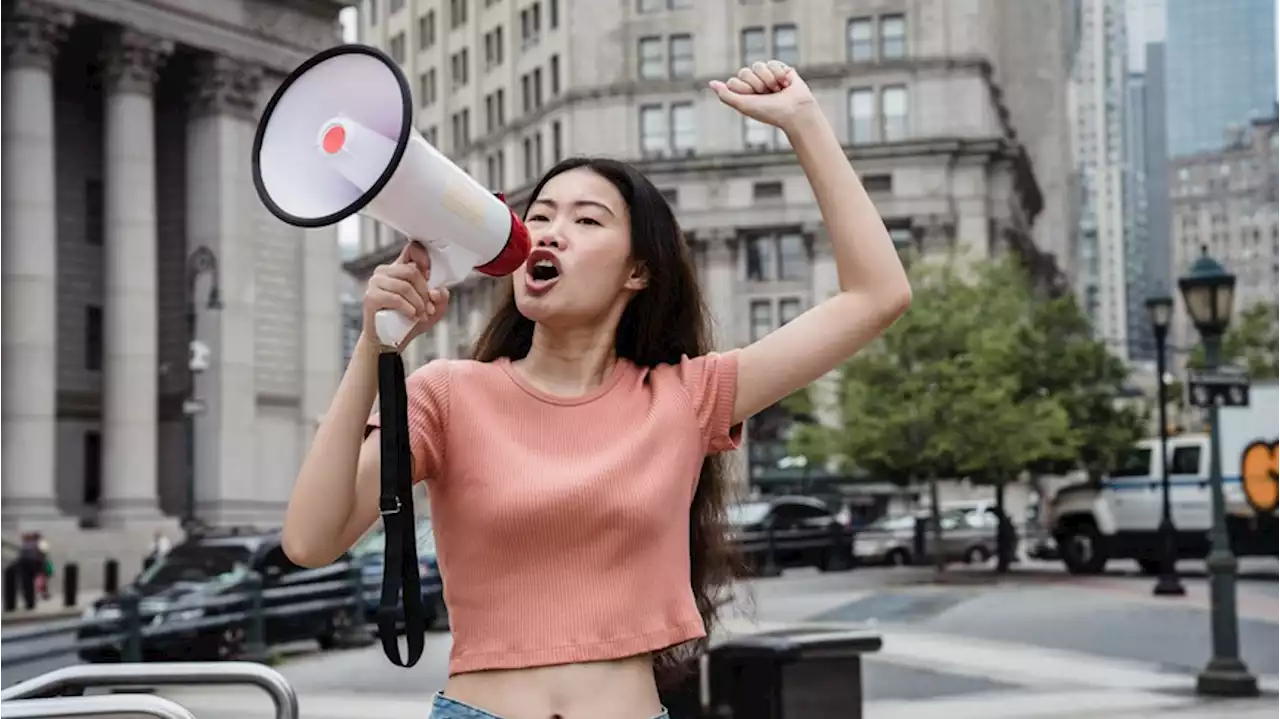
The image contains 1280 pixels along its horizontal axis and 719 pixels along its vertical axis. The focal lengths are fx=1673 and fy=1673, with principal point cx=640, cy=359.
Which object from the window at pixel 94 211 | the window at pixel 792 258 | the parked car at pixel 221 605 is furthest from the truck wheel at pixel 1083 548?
the window at pixel 792 258

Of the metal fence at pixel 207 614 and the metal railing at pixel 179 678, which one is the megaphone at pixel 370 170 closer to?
the metal railing at pixel 179 678

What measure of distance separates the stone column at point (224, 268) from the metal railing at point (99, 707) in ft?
117

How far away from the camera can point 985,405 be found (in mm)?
31609

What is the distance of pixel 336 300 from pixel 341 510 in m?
40.2

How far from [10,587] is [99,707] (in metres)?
25.3

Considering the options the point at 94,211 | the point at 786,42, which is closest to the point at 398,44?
the point at 94,211

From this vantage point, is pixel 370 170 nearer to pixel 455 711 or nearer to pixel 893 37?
pixel 455 711

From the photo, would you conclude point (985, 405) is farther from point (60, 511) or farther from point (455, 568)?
point (455, 568)

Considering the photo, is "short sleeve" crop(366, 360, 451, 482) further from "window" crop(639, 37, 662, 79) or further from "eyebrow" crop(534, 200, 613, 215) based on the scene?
"window" crop(639, 37, 662, 79)

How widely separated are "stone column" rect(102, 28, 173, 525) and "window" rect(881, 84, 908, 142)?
2547cm

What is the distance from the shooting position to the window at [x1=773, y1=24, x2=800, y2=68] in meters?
50.2

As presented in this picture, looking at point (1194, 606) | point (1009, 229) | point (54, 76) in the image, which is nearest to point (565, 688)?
point (1194, 606)

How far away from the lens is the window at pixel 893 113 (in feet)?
180

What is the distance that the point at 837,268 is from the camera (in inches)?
106
